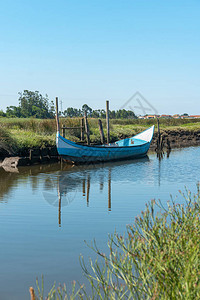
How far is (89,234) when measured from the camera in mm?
8984

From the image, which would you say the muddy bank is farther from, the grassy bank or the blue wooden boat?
the blue wooden boat

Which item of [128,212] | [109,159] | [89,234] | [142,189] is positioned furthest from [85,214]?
[109,159]

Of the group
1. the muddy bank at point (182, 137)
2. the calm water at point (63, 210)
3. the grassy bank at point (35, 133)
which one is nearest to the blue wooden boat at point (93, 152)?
the calm water at point (63, 210)

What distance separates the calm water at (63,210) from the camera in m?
7.00

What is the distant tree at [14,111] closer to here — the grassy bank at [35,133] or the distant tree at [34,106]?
the distant tree at [34,106]

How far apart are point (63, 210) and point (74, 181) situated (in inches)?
237

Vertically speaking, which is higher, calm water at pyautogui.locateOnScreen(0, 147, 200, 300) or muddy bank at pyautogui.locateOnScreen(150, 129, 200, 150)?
muddy bank at pyautogui.locateOnScreen(150, 129, 200, 150)

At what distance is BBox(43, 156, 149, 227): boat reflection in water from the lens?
1356cm

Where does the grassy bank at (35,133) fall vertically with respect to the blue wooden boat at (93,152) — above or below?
above

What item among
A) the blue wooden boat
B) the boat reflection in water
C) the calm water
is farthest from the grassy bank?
the boat reflection in water

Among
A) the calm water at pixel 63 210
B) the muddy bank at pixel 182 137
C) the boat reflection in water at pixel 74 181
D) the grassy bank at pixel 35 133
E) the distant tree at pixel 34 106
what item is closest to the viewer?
the calm water at pixel 63 210

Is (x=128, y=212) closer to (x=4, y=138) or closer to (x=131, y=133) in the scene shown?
(x=4, y=138)

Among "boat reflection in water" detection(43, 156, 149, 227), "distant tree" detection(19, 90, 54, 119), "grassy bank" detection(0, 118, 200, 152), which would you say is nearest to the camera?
"boat reflection in water" detection(43, 156, 149, 227)

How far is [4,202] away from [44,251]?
542 centimetres
